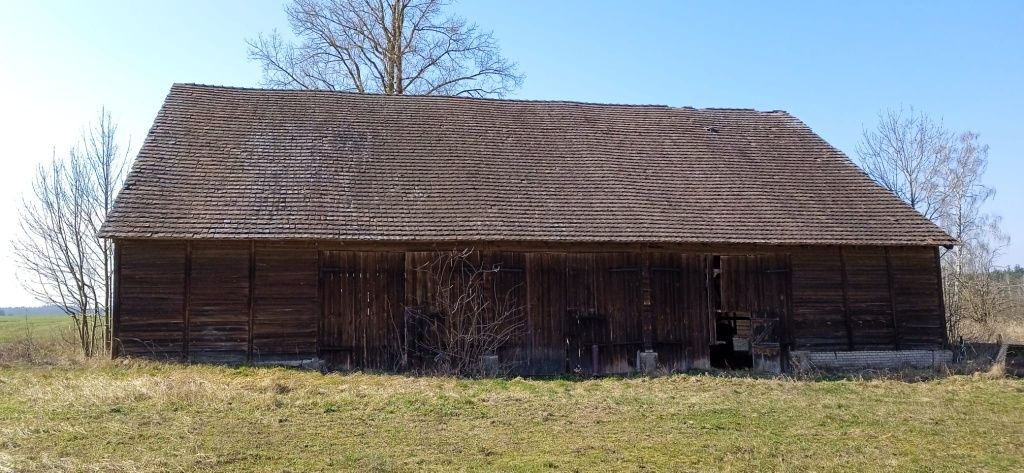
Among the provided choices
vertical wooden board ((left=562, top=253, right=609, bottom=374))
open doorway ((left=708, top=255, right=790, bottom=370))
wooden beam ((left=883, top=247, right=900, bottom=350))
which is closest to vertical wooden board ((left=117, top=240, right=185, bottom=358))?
vertical wooden board ((left=562, top=253, right=609, bottom=374))

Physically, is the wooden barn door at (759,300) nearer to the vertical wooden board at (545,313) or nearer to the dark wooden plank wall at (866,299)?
the dark wooden plank wall at (866,299)

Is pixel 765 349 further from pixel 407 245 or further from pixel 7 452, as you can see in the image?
pixel 7 452

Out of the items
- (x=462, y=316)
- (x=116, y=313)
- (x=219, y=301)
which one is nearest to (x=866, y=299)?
(x=462, y=316)

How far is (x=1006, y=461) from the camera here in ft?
22.3

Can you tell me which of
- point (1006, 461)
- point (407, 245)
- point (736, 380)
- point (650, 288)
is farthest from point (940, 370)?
point (407, 245)

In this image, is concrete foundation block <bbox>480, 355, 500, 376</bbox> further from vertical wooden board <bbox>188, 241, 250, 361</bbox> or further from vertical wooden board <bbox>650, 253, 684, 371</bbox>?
vertical wooden board <bbox>188, 241, 250, 361</bbox>

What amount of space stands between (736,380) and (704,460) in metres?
5.89

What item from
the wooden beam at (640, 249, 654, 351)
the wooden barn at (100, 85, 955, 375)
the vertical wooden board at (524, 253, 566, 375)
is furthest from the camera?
the wooden beam at (640, 249, 654, 351)

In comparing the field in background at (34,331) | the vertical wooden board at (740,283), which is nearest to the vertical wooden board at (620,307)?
the vertical wooden board at (740,283)

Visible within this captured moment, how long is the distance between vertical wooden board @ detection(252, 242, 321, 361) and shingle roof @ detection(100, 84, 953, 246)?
600mm

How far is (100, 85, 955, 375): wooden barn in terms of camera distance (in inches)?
513

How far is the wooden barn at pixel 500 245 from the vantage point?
513 inches

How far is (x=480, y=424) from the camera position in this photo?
8078 millimetres

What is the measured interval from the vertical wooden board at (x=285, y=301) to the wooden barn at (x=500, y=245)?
0.12ft
